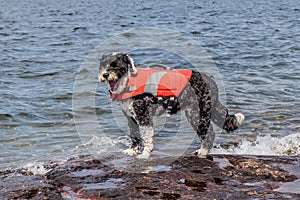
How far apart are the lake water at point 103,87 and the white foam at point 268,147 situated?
2cm

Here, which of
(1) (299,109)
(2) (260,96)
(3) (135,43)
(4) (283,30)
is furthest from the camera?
(4) (283,30)

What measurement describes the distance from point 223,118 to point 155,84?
3.79 ft

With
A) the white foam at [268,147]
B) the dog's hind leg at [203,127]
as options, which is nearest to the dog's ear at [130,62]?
the dog's hind leg at [203,127]

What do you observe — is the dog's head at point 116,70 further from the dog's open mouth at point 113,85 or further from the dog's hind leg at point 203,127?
the dog's hind leg at point 203,127

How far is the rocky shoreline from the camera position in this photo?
5898mm

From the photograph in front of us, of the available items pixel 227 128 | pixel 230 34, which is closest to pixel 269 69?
pixel 230 34

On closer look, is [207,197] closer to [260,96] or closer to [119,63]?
[119,63]

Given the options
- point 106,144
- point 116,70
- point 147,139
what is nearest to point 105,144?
point 106,144

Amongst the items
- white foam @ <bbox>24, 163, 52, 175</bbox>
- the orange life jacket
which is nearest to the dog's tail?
the orange life jacket

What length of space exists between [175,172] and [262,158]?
1381mm

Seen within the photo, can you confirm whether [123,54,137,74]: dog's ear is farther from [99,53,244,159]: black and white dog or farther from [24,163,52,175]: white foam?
[24,163,52,175]: white foam

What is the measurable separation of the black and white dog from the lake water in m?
0.75

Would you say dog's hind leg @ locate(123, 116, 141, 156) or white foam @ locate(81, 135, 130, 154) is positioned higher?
dog's hind leg @ locate(123, 116, 141, 156)

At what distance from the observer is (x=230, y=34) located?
24453 millimetres
